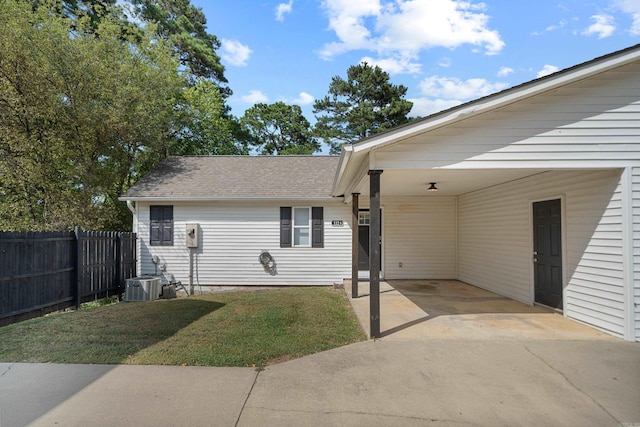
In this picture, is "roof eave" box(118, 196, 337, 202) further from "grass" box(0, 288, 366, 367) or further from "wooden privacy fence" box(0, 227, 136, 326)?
"grass" box(0, 288, 366, 367)

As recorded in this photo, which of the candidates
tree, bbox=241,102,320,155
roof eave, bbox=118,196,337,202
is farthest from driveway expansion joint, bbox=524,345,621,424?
tree, bbox=241,102,320,155

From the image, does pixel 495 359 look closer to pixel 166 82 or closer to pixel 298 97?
pixel 166 82

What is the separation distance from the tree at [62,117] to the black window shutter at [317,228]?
269 inches

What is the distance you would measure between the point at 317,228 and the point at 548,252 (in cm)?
550

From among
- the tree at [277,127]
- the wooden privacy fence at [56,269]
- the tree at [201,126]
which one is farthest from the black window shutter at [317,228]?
the tree at [277,127]

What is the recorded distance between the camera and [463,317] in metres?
5.70

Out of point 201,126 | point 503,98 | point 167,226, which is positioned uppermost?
point 201,126

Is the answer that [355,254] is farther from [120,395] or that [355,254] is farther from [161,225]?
[161,225]

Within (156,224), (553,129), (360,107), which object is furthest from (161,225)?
(360,107)

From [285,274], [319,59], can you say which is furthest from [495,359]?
[319,59]

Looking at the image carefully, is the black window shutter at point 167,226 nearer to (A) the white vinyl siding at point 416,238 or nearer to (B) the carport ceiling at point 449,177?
(B) the carport ceiling at point 449,177

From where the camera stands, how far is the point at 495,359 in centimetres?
389

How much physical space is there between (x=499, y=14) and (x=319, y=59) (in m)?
9.56

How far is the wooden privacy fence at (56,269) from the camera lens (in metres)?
5.33
